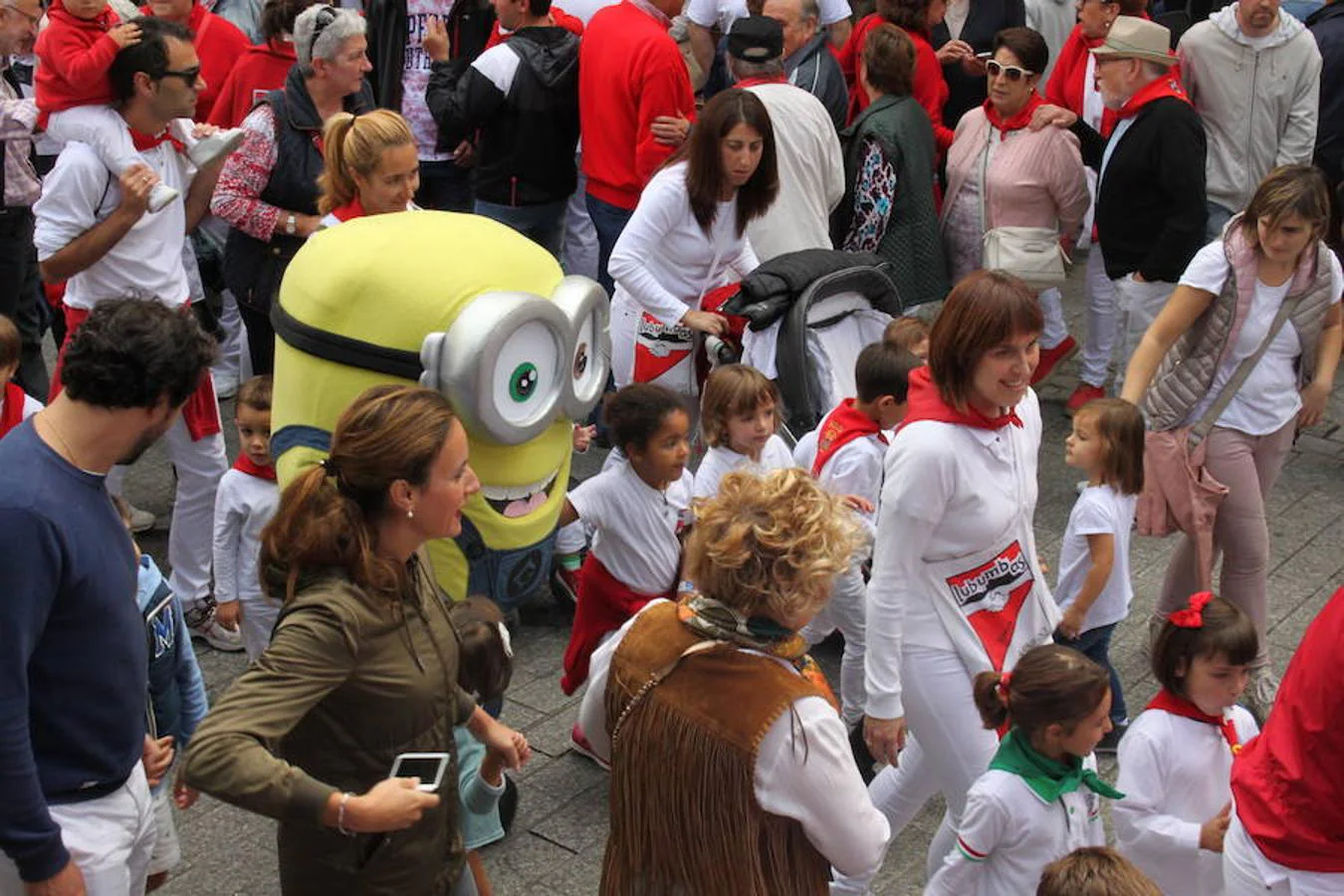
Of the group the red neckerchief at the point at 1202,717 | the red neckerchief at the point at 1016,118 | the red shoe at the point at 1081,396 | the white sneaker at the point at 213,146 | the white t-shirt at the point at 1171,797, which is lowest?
the red shoe at the point at 1081,396

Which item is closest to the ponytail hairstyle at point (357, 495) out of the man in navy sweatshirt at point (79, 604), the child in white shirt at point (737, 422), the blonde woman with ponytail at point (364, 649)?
the blonde woman with ponytail at point (364, 649)

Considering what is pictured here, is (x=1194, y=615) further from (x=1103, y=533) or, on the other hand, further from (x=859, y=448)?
(x=859, y=448)

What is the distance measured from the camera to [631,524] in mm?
5211

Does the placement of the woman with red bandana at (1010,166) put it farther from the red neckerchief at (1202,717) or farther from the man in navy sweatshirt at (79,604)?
the man in navy sweatshirt at (79,604)

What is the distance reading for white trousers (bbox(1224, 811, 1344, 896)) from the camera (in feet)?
11.2

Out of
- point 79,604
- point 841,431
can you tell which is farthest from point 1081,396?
point 79,604

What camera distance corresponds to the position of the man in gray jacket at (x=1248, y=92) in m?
7.81

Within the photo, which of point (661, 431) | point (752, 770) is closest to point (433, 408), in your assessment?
point (752, 770)

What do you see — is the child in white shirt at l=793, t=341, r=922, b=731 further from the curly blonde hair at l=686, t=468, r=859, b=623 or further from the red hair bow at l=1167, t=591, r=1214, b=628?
the curly blonde hair at l=686, t=468, r=859, b=623

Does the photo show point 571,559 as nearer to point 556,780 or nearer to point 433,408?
point 556,780

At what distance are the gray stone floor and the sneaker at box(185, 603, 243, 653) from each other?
0.04 metres

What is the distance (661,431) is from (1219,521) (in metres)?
2.14

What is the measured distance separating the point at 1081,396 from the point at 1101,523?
10.2 ft

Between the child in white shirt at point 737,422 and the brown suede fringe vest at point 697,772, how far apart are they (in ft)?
6.88
